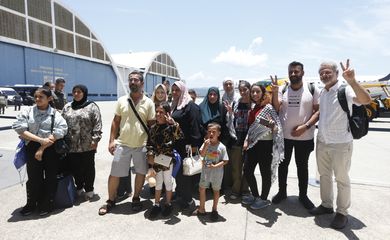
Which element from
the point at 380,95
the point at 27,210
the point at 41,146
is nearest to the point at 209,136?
the point at 41,146

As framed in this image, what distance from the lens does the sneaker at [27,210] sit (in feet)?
11.1

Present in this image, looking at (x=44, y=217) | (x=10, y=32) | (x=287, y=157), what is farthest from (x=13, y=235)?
(x=10, y=32)

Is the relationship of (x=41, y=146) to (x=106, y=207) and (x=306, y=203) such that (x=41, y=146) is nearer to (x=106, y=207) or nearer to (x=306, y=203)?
(x=106, y=207)

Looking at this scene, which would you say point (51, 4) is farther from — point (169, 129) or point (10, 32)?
point (169, 129)

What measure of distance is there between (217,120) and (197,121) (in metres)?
0.37

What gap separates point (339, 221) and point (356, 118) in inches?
48.0

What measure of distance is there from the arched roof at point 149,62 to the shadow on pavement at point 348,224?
53.5m

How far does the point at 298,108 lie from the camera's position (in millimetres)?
3547

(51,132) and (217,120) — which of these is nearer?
(51,132)

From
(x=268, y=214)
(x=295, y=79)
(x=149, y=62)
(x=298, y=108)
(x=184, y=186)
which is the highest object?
(x=149, y=62)

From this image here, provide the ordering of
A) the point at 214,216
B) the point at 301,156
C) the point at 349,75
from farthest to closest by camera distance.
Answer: the point at 301,156 → the point at 214,216 → the point at 349,75

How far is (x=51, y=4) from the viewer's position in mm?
31266

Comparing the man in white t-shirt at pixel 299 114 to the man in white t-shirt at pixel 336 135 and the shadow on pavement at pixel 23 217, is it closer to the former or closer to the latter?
the man in white t-shirt at pixel 336 135

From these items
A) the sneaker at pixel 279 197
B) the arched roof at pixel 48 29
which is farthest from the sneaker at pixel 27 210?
the arched roof at pixel 48 29
